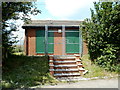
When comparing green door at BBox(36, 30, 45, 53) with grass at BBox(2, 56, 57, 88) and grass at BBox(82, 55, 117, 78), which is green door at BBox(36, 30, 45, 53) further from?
grass at BBox(82, 55, 117, 78)

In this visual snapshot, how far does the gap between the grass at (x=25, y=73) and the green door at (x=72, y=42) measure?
8.15 ft

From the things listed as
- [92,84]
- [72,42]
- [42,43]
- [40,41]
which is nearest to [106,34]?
[92,84]

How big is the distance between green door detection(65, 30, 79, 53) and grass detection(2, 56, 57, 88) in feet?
8.15

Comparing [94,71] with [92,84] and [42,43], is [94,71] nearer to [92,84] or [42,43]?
[92,84]

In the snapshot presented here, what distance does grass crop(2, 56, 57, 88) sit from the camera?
4941 millimetres

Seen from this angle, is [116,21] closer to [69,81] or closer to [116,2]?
[116,2]

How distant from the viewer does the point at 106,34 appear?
6312mm

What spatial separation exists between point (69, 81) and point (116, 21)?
13.5ft

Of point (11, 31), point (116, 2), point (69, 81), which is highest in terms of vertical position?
point (116, 2)

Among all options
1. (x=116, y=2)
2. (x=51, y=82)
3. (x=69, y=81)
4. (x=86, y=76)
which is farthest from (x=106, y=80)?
(x=116, y=2)

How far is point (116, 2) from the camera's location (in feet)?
20.4

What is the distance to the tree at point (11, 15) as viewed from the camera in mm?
5176

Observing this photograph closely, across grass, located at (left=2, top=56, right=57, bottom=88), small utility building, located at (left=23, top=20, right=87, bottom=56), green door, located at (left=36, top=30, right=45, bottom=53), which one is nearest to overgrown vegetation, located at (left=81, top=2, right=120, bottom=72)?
small utility building, located at (left=23, top=20, right=87, bottom=56)

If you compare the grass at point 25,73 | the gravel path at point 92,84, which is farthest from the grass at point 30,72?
the gravel path at point 92,84
